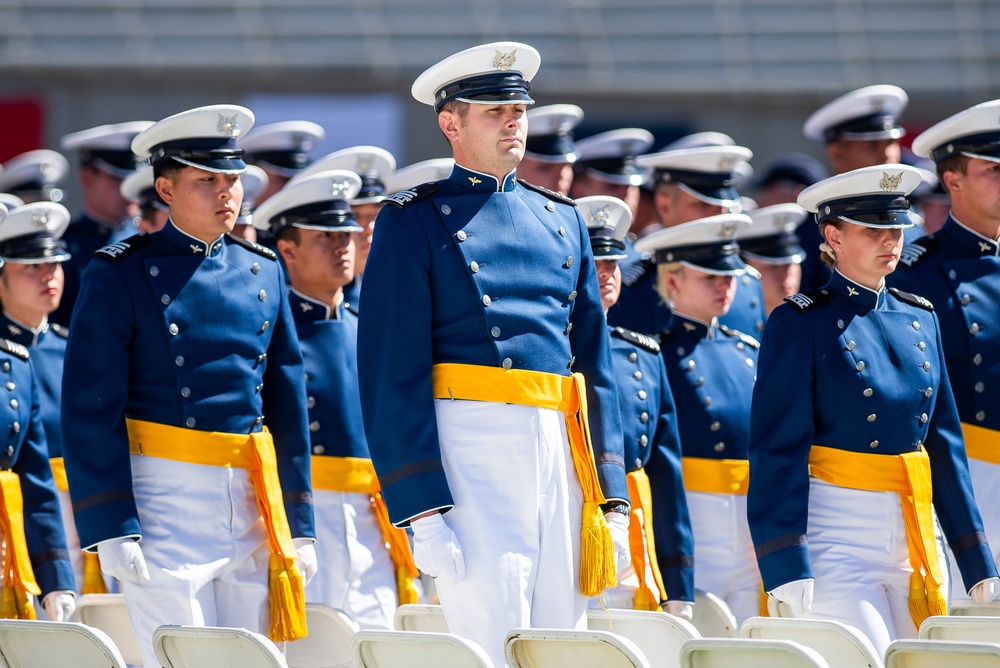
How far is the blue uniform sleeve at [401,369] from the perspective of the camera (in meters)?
3.95

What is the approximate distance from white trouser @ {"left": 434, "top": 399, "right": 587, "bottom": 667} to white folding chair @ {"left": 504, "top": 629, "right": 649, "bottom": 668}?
46 cm

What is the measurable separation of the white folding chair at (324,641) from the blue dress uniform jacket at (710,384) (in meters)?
1.54

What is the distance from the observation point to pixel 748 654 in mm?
3275

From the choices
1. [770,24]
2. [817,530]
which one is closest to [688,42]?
[770,24]

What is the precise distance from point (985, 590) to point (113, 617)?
2533 millimetres

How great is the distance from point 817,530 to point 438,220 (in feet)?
4.89

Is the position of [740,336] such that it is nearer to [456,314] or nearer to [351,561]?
[351,561]

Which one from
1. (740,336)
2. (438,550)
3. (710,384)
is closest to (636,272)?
(740,336)

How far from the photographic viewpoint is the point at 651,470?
5562mm

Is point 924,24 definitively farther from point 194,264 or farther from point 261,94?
point 194,264

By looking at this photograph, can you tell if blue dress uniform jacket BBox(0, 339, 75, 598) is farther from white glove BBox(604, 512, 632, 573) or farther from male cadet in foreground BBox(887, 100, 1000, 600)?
male cadet in foreground BBox(887, 100, 1000, 600)

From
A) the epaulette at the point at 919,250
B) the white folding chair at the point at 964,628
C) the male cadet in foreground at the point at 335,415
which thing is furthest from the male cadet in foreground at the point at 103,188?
the white folding chair at the point at 964,628

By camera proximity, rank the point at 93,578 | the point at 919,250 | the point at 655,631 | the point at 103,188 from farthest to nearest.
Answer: the point at 103,188, the point at 93,578, the point at 919,250, the point at 655,631

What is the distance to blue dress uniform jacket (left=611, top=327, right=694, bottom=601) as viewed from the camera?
540cm
